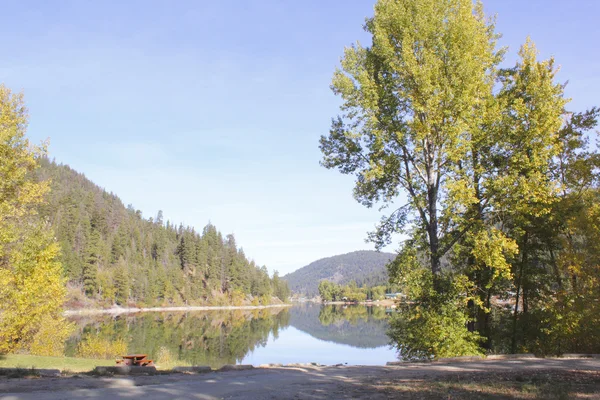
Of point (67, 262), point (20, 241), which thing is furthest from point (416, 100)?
point (67, 262)

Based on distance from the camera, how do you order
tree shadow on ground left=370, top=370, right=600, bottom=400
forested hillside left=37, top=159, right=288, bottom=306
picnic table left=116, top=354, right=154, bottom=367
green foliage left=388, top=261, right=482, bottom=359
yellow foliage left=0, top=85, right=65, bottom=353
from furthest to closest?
forested hillside left=37, top=159, right=288, bottom=306 → picnic table left=116, top=354, right=154, bottom=367 → yellow foliage left=0, top=85, right=65, bottom=353 → green foliage left=388, top=261, right=482, bottom=359 → tree shadow on ground left=370, top=370, right=600, bottom=400

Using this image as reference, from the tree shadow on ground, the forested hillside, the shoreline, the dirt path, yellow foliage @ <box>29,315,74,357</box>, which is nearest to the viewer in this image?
the tree shadow on ground

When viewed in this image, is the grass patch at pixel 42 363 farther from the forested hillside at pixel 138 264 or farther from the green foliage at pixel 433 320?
the forested hillside at pixel 138 264

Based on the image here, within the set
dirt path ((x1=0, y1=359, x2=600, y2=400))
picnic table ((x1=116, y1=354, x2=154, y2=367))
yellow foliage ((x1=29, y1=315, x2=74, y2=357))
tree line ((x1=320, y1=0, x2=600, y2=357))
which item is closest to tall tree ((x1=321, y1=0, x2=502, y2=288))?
tree line ((x1=320, y1=0, x2=600, y2=357))

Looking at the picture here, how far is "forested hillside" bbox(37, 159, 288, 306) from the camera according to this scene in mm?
130000

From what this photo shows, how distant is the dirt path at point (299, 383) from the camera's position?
9.21 metres

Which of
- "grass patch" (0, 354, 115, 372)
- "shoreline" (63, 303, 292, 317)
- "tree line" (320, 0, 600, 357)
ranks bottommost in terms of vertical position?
"shoreline" (63, 303, 292, 317)

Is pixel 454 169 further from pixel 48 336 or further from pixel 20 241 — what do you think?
pixel 48 336

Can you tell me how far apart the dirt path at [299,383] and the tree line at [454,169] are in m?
3.62

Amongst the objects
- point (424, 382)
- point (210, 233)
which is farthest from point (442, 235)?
point (210, 233)

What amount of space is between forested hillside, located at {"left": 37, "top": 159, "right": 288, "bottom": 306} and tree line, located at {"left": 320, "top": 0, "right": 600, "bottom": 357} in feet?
396

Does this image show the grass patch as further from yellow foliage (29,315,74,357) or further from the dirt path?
the dirt path

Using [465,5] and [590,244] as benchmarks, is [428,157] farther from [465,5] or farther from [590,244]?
[590,244]

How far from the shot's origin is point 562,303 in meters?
20.5
